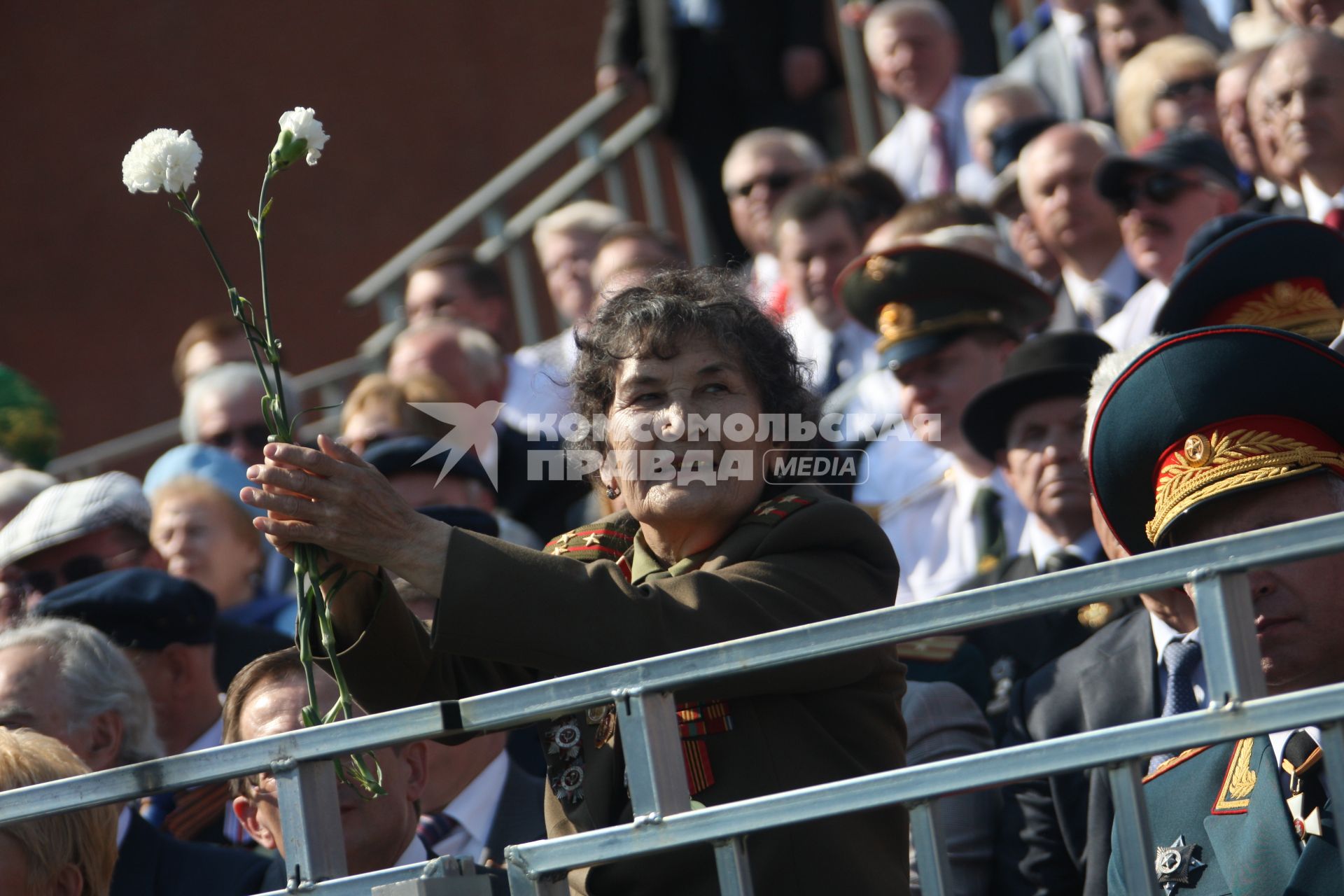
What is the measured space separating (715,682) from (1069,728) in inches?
58.8

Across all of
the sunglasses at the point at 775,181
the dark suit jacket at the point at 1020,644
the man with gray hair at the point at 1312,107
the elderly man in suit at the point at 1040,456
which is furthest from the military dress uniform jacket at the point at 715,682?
the sunglasses at the point at 775,181

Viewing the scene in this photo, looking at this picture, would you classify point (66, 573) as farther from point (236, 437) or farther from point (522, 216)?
point (522, 216)

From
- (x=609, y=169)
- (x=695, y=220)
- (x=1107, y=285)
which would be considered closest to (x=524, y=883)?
(x=1107, y=285)

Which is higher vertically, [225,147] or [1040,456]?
[225,147]

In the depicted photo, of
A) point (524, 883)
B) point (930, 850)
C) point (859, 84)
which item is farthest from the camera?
point (859, 84)

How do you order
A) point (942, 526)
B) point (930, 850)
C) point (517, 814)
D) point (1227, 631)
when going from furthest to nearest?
point (942, 526)
point (517, 814)
point (930, 850)
point (1227, 631)

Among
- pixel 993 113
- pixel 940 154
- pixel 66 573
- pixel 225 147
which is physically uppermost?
pixel 225 147

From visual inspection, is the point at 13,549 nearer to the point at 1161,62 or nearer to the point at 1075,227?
the point at 1075,227

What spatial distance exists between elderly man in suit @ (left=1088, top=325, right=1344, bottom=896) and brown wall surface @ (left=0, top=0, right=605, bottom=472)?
1015 cm

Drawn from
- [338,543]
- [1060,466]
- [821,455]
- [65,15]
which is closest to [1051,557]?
[1060,466]

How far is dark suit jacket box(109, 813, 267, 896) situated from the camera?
12.1 ft

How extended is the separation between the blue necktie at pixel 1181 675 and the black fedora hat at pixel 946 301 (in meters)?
2.20

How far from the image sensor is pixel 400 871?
90.1 inches

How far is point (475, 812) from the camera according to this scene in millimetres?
4211
